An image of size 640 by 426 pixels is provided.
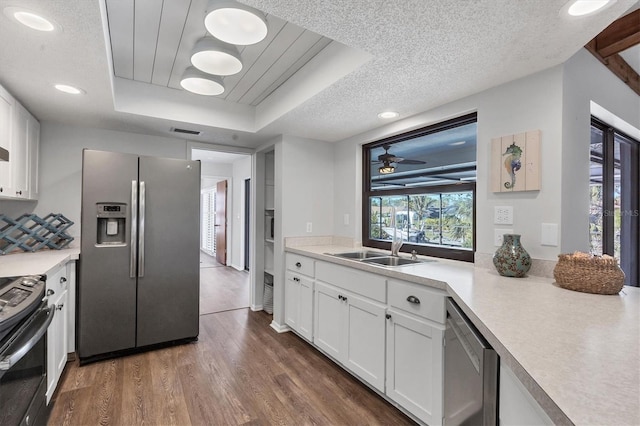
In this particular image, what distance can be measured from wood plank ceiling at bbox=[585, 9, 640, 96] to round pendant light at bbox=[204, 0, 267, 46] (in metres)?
2.02

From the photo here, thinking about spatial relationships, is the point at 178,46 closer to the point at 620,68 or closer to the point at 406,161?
the point at 406,161

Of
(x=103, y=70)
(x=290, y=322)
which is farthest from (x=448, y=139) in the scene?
(x=103, y=70)

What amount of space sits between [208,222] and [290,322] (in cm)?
662

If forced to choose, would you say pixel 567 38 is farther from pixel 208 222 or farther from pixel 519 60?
pixel 208 222

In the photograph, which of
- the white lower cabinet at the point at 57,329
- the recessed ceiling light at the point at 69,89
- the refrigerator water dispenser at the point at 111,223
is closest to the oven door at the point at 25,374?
the white lower cabinet at the point at 57,329

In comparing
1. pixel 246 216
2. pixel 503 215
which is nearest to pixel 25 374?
pixel 503 215

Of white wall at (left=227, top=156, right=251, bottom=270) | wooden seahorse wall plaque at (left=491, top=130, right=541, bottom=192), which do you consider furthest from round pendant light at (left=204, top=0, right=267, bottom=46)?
white wall at (left=227, top=156, right=251, bottom=270)

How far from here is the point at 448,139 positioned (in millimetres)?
2572

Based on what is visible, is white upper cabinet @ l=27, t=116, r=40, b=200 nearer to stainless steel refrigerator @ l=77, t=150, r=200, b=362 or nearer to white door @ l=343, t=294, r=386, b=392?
stainless steel refrigerator @ l=77, t=150, r=200, b=362

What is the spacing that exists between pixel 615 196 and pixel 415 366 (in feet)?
7.04

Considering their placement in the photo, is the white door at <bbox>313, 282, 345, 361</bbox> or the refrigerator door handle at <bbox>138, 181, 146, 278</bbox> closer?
the white door at <bbox>313, 282, 345, 361</bbox>

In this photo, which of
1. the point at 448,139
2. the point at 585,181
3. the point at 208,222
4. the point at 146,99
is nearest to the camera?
the point at 585,181

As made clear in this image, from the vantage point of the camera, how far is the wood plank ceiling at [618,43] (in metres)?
1.79

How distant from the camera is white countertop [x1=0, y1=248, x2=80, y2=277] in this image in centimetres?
183
